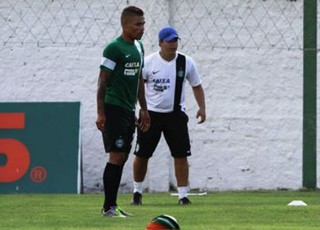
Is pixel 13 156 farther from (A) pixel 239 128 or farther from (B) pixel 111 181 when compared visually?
(B) pixel 111 181

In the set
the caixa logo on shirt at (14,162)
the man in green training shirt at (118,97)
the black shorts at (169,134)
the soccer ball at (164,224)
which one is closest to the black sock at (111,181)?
the man in green training shirt at (118,97)

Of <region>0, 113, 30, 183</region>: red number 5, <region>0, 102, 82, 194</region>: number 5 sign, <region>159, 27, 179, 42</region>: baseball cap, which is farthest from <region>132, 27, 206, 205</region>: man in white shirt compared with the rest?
<region>0, 113, 30, 183</region>: red number 5

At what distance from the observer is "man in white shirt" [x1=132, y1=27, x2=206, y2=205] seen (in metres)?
11.9

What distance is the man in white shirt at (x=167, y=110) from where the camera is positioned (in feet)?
39.1

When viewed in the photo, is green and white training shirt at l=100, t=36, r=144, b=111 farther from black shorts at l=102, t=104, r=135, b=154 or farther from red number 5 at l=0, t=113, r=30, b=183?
red number 5 at l=0, t=113, r=30, b=183

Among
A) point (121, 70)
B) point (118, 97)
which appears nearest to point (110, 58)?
point (121, 70)

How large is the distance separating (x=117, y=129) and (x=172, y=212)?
3.51ft

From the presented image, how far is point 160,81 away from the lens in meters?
12.1

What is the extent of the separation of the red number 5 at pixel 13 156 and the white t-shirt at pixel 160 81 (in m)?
3.43

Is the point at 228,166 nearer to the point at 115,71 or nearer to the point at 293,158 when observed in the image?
the point at 293,158

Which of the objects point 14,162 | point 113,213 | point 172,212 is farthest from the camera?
point 14,162

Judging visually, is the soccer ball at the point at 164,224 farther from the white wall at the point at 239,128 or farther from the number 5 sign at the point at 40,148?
the white wall at the point at 239,128

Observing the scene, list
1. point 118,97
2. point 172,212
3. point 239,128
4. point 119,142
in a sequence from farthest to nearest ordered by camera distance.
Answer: point 239,128, point 172,212, point 118,97, point 119,142

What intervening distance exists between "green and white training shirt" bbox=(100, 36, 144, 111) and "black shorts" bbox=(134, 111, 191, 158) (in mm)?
2055
